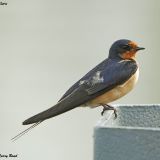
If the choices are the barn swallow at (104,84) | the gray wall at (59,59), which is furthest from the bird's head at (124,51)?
the gray wall at (59,59)

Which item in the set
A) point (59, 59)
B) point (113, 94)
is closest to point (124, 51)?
point (113, 94)

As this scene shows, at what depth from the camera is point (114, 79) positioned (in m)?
1.68

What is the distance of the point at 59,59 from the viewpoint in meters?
2.97

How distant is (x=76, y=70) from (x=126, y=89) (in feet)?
3.86

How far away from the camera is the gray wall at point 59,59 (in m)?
2.93

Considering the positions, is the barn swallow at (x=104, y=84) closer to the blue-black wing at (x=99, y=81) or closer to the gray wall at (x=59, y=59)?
the blue-black wing at (x=99, y=81)

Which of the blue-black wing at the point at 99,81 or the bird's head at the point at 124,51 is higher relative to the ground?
the bird's head at the point at 124,51

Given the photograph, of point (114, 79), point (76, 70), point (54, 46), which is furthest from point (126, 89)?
point (54, 46)

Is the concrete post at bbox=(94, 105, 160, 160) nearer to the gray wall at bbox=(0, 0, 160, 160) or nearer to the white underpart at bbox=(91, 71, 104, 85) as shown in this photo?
the white underpart at bbox=(91, 71, 104, 85)

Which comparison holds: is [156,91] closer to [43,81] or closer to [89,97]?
[43,81]

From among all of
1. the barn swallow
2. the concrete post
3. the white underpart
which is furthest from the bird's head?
the concrete post

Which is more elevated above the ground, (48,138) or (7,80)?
(7,80)

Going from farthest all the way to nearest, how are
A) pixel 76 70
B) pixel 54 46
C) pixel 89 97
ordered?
1. pixel 54 46
2. pixel 76 70
3. pixel 89 97

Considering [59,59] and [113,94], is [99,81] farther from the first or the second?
[59,59]
